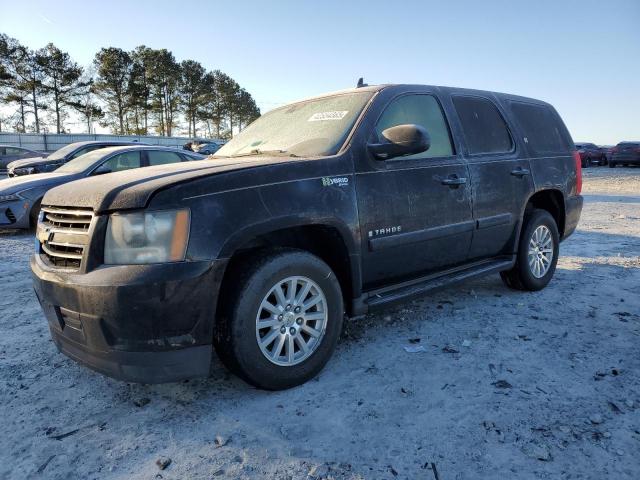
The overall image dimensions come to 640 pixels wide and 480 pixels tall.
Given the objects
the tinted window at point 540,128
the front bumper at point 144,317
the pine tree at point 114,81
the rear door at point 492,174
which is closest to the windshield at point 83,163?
the front bumper at point 144,317

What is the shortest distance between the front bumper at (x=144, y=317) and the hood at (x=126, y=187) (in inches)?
13.1

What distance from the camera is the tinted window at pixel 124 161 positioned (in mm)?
8102

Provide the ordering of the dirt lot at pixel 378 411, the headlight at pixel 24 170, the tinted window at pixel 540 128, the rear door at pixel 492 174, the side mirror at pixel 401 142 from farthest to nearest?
the headlight at pixel 24 170, the tinted window at pixel 540 128, the rear door at pixel 492 174, the side mirror at pixel 401 142, the dirt lot at pixel 378 411

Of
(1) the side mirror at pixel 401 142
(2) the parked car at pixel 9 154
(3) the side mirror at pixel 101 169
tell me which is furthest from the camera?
(2) the parked car at pixel 9 154

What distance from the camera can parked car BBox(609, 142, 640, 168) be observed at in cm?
2734

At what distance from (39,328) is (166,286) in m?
2.11

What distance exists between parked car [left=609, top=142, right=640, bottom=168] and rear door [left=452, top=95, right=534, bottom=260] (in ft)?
93.7

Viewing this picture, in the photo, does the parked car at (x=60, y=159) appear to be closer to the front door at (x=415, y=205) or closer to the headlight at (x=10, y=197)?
the headlight at (x=10, y=197)

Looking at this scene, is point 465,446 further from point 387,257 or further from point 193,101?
point 193,101

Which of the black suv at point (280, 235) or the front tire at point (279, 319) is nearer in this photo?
the black suv at point (280, 235)

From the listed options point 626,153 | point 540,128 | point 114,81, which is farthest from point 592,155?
point 114,81

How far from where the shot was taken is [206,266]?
2344mm

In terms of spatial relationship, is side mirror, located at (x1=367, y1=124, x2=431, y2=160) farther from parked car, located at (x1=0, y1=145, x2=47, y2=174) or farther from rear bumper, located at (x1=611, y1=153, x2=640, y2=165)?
rear bumper, located at (x1=611, y1=153, x2=640, y2=165)

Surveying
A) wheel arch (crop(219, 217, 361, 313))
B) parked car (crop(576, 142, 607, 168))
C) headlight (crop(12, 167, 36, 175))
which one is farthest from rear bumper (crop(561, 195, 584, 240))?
parked car (crop(576, 142, 607, 168))
